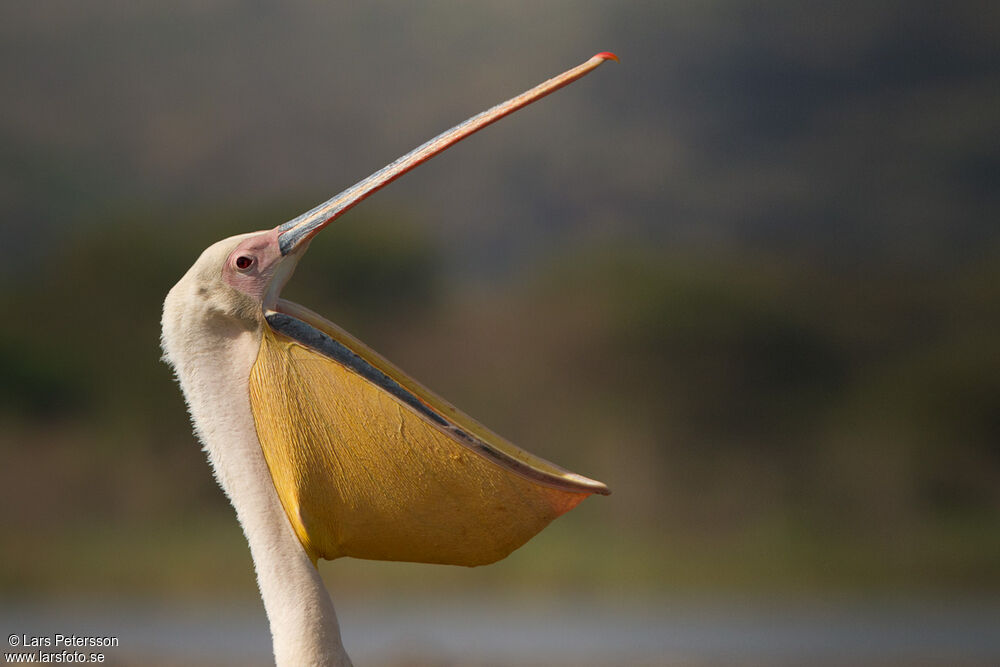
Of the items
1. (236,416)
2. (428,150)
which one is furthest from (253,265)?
(428,150)

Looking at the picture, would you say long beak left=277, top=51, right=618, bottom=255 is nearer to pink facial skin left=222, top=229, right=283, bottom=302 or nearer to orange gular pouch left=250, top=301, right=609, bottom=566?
pink facial skin left=222, top=229, right=283, bottom=302

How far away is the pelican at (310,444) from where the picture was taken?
66.2 inches

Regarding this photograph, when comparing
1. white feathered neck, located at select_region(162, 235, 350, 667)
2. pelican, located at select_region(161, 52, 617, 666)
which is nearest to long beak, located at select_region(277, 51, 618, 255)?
pelican, located at select_region(161, 52, 617, 666)

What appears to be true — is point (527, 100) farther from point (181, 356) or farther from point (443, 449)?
point (181, 356)

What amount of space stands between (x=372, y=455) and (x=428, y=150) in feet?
1.79

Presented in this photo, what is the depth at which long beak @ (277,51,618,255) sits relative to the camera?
5.16 feet

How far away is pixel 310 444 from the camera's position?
1693 millimetres

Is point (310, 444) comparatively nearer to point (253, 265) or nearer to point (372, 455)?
point (372, 455)

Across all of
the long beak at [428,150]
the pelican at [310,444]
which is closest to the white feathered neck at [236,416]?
the pelican at [310,444]

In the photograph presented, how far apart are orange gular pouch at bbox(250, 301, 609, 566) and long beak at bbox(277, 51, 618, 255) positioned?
171 mm

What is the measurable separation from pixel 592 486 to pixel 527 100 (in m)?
0.68

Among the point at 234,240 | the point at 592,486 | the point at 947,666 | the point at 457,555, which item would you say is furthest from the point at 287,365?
the point at 947,666

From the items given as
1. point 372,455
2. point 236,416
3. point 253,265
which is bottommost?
point 372,455

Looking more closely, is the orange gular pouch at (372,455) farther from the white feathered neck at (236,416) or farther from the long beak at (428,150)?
the long beak at (428,150)
